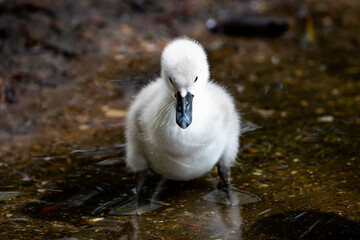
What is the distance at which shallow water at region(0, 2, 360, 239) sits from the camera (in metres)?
3.23

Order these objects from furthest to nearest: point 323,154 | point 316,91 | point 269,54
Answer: point 269,54, point 316,91, point 323,154

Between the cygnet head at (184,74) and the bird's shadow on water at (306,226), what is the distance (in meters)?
0.75

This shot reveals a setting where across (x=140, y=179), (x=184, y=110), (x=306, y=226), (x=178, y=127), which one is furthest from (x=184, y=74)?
(x=306, y=226)

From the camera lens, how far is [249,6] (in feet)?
26.7

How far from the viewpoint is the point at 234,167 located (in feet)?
13.4

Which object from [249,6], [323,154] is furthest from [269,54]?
[323,154]

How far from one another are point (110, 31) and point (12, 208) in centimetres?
389

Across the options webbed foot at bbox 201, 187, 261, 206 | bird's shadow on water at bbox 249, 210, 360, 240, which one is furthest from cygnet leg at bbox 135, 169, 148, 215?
bird's shadow on water at bbox 249, 210, 360, 240

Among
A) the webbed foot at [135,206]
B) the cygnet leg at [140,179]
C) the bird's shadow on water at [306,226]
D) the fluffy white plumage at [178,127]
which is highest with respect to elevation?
the fluffy white plumage at [178,127]

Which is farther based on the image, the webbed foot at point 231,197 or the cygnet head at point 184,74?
the webbed foot at point 231,197

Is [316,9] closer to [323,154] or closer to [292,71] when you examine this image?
[292,71]

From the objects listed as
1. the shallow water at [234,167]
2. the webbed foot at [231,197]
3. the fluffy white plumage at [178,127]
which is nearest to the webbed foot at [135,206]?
the shallow water at [234,167]

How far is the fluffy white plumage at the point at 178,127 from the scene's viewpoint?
3.30 metres

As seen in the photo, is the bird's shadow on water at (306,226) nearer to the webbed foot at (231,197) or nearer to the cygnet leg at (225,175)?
the webbed foot at (231,197)
